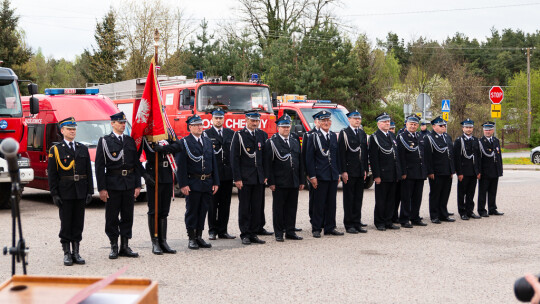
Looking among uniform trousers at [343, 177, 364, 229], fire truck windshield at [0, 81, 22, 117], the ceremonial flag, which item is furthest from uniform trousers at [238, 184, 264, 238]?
fire truck windshield at [0, 81, 22, 117]

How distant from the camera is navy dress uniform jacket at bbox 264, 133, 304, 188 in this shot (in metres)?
10.4

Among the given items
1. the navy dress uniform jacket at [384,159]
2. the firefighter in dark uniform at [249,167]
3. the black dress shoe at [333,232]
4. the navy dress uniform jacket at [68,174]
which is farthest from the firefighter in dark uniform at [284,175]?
the navy dress uniform jacket at [68,174]

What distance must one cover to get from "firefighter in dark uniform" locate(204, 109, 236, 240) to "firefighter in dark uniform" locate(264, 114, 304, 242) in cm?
83

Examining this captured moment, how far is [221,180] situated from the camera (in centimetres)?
1093

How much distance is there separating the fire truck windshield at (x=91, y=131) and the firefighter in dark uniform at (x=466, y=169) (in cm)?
803

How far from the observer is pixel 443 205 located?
12.6m

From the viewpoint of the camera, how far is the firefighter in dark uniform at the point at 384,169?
455 inches

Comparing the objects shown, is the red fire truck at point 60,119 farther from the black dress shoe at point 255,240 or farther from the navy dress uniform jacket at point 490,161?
the navy dress uniform jacket at point 490,161

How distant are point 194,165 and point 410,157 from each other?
444 cm

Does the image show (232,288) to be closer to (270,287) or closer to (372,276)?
(270,287)

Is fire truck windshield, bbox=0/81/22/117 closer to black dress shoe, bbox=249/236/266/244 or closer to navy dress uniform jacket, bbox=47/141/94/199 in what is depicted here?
navy dress uniform jacket, bbox=47/141/94/199

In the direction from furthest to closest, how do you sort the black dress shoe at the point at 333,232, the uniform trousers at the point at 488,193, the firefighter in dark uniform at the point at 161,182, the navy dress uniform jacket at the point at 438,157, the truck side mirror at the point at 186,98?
the truck side mirror at the point at 186,98 < the uniform trousers at the point at 488,193 < the navy dress uniform jacket at the point at 438,157 < the black dress shoe at the point at 333,232 < the firefighter in dark uniform at the point at 161,182

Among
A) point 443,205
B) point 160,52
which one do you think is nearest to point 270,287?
point 443,205

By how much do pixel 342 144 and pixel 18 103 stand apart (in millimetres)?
7597
